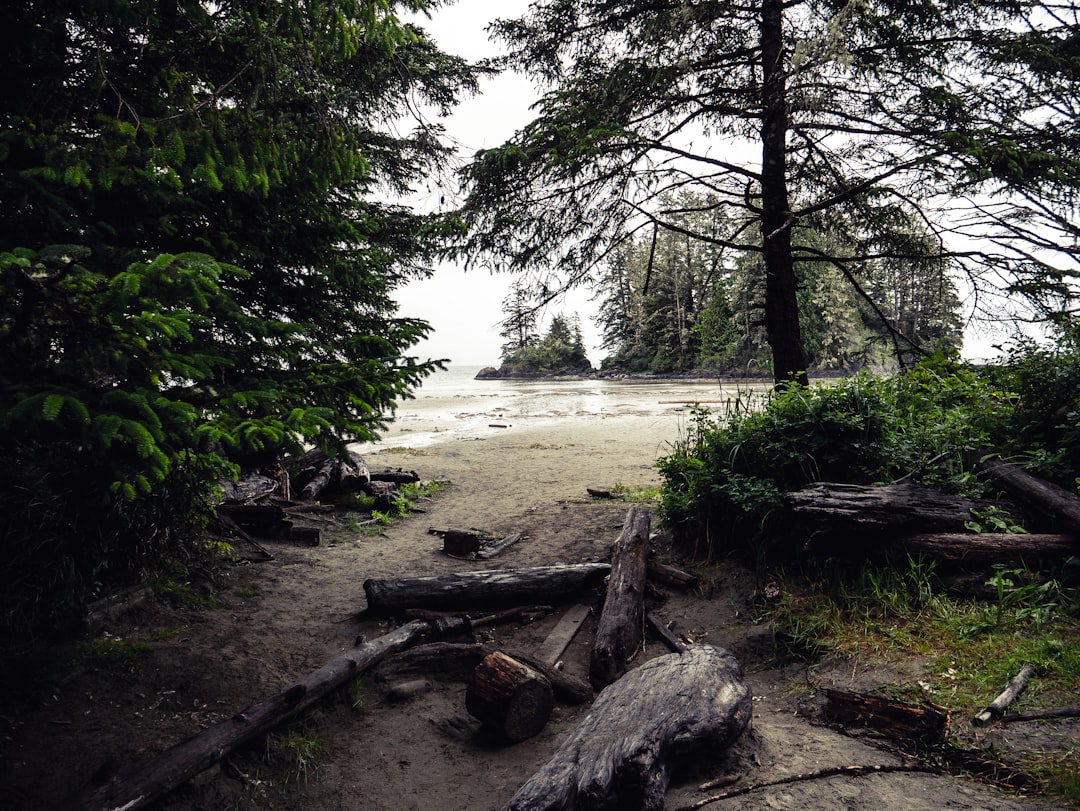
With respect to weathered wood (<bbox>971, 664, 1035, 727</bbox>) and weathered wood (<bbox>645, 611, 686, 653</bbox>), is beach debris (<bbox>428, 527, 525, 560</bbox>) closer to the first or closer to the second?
weathered wood (<bbox>645, 611, 686, 653</bbox>)

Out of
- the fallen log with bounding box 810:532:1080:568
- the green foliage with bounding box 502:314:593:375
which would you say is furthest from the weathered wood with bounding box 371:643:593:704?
the green foliage with bounding box 502:314:593:375

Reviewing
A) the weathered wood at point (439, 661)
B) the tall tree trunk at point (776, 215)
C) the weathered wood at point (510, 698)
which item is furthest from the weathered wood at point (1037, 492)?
the weathered wood at point (510, 698)

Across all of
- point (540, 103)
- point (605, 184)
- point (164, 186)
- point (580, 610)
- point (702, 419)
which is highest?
point (540, 103)

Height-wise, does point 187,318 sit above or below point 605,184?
below

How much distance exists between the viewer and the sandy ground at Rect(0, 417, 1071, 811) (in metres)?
Answer: 2.78

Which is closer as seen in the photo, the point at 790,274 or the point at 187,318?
the point at 187,318

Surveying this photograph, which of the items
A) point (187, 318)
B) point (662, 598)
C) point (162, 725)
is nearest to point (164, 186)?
point (187, 318)

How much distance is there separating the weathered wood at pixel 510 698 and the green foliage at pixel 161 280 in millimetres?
2038

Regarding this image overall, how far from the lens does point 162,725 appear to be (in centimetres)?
358

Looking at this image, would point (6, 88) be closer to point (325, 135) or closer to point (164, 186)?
point (164, 186)

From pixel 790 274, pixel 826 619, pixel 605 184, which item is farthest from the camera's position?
pixel 605 184

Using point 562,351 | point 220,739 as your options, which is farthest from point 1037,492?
point 562,351

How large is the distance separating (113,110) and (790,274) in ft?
29.4

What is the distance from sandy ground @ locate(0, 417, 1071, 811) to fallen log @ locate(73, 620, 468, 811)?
0.16 metres
